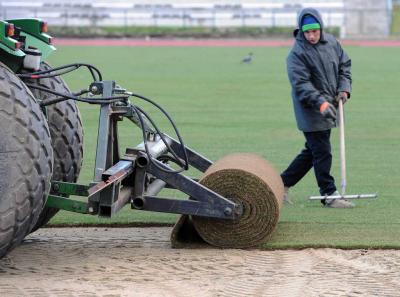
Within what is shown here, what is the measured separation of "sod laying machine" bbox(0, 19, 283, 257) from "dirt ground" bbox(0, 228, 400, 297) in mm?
268

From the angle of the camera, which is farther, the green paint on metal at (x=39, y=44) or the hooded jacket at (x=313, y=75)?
the hooded jacket at (x=313, y=75)

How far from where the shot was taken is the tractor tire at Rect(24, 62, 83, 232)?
7.73 meters

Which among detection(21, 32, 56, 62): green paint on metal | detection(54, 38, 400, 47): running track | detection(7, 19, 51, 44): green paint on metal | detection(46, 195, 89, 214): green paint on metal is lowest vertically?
detection(54, 38, 400, 47): running track

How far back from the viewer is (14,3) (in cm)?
5103

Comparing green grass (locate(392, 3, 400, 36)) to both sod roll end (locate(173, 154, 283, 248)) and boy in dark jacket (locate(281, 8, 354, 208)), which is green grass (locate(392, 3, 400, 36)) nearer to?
boy in dark jacket (locate(281, 8, 354, 208))

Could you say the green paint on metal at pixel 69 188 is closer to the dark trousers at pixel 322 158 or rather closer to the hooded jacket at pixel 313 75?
the hooded jacket at pixel 313 75

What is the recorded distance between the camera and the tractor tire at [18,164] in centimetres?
620

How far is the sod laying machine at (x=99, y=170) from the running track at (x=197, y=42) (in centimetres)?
3122

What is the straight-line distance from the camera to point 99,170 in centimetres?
691

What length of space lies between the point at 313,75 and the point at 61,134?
270 centimetres

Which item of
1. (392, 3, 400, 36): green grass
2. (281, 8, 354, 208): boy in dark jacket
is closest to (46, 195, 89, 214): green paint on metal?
(281, 8, 354, 208): boy in dark jacket

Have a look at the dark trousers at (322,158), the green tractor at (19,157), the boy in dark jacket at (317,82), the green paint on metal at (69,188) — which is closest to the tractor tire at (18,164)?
the green tractor at (19,157)

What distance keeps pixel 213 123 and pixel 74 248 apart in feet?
25.5

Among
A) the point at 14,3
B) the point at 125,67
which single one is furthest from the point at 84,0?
the point at 125,67
